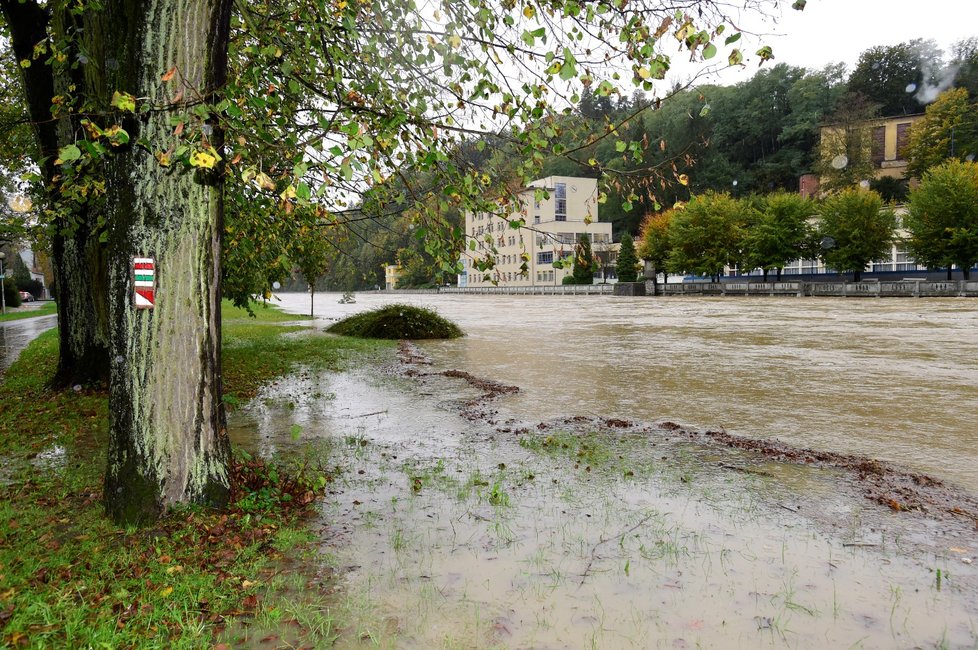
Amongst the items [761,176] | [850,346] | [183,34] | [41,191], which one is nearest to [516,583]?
[183,34]

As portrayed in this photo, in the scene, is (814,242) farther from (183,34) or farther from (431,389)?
(183,34)

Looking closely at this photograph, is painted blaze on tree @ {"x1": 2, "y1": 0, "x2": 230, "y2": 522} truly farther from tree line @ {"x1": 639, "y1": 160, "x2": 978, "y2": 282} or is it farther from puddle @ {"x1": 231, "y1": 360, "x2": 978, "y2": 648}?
tree line @ {"x1": 639, "y1": 160, "x2": 978, "y2": 282}

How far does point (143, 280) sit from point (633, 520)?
3882 mm

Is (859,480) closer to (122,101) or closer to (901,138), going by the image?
(122,101)

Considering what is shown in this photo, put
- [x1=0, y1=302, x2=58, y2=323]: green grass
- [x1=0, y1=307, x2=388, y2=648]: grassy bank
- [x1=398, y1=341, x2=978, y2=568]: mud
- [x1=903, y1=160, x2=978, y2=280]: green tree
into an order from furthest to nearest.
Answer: [x1=903, y1=160, x2=978, y2=280]: green tree, [x1=0, y1=302, x2=58, y2=323]: green grass, [x1=398, y1=341, x2=978, y2=568]: mud, [x1=0, y1=307, x2=388, y2=648]: grassy bank

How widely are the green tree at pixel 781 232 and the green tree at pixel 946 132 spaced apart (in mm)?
20986

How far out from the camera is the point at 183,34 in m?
4.30

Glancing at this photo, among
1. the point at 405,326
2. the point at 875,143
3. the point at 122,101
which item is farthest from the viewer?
the point at 875,143

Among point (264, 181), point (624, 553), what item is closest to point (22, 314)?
point (264, 181)

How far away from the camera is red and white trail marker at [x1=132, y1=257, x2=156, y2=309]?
428 centimetres

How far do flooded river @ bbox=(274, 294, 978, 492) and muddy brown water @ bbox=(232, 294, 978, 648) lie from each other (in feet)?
0.26

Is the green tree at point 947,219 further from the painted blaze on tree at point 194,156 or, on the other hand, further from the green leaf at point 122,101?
the green leaf at point 122,101

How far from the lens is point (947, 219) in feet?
159

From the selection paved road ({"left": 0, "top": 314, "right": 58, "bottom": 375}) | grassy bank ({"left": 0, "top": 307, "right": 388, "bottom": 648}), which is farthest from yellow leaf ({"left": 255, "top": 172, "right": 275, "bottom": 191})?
paved road ({"left": 0, "top": 314, "right": 58, "bottom": 375})
